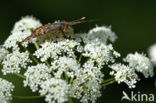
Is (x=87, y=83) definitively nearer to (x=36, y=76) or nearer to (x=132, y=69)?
(x=36, y=76)

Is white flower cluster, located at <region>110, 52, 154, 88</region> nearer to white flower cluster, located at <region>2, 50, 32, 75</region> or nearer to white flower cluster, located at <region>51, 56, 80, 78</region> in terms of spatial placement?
white flower cluster, located at <region>51, 56, 80, 78</region>

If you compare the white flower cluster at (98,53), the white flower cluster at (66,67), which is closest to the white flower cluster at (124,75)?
the white flower cluster at (98,53)

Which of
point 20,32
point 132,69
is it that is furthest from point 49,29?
point 132,69

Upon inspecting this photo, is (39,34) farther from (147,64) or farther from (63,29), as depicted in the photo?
(147,64)

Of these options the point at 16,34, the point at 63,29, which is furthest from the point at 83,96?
the point at 16,34

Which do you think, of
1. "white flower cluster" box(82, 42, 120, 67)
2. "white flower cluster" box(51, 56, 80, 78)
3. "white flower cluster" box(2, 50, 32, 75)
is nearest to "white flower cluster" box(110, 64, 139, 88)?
"white flower cluster" box(82, 42, 120, 67)

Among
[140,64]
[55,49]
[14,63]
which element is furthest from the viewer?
[140,64]

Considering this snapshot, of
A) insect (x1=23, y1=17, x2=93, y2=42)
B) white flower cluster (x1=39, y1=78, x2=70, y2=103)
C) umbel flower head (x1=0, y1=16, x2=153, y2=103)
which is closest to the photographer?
white flower cluster (x1=39, y1=78, x2=70, y2=103)

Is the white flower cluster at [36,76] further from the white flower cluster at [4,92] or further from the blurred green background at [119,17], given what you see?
the blurred green background at [119,17]

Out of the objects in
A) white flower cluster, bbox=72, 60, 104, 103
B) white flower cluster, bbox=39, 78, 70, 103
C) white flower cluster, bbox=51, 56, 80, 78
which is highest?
white flower cluster, bbox=51, 56, 80, 78
